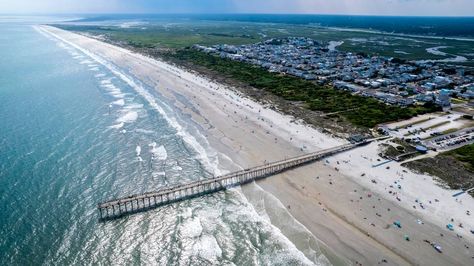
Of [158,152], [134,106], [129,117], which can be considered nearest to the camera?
[158,152]

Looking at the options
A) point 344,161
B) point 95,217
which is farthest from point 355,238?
point 95,217

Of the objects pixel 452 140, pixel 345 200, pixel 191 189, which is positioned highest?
pixel 452 140

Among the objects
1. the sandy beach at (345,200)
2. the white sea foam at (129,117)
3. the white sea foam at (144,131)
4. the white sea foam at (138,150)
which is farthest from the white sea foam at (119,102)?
the white sea foam at (138,150)

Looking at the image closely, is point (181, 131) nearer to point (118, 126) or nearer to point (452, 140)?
point (118, 126)

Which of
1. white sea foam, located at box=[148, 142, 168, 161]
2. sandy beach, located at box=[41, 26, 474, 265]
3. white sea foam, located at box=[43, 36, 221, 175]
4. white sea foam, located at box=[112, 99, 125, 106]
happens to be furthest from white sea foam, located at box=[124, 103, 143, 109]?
white sea foam, located at box=[148, 142, 168, 161]

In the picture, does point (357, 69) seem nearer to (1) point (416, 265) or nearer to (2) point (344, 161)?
(2) point (344, 161)

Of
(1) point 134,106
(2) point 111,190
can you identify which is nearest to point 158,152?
(2) point 111,190

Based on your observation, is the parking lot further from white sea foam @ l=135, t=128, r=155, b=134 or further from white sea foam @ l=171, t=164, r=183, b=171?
white sea foam @ l=135, t=128, r=155, b=134
